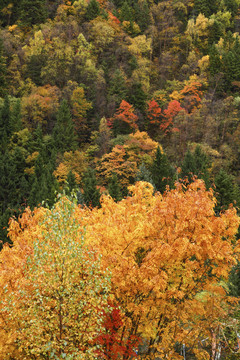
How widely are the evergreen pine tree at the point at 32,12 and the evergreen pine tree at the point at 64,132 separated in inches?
877

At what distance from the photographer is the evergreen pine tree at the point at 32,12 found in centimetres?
5944

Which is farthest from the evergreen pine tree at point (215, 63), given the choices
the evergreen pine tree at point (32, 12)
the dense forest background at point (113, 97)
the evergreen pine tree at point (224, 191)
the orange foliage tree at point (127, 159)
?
the evergreen pine tree at point (32, 12)

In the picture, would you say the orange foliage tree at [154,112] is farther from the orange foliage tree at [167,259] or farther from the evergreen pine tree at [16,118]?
the orange foliage tree at [167,259]

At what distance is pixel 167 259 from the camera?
488 inches

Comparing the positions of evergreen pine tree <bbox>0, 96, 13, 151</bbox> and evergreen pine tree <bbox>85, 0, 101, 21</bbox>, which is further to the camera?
evergreen pine tree <bbox>85, 0, 101, 21</bbox>

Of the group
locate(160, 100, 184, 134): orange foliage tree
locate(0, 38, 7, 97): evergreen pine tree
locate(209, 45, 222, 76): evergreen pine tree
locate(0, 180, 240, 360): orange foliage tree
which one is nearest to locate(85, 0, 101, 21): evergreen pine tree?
locate(0, 38, 7, 97): evergreen pine tree

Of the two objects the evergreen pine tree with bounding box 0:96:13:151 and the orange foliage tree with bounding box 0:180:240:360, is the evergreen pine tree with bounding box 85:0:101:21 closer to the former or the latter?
the evergreen pine tree with bounding box 0:96:13:151

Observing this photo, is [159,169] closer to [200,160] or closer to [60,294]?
[200,160]

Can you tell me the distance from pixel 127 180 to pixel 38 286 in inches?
1309

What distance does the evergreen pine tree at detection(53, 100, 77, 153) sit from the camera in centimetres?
4734

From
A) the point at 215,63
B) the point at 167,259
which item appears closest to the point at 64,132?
the point at 215,63

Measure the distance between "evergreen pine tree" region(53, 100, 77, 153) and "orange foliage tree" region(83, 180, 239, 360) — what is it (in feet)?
114

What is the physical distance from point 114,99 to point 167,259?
143 ft

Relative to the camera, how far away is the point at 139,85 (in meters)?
55.1
